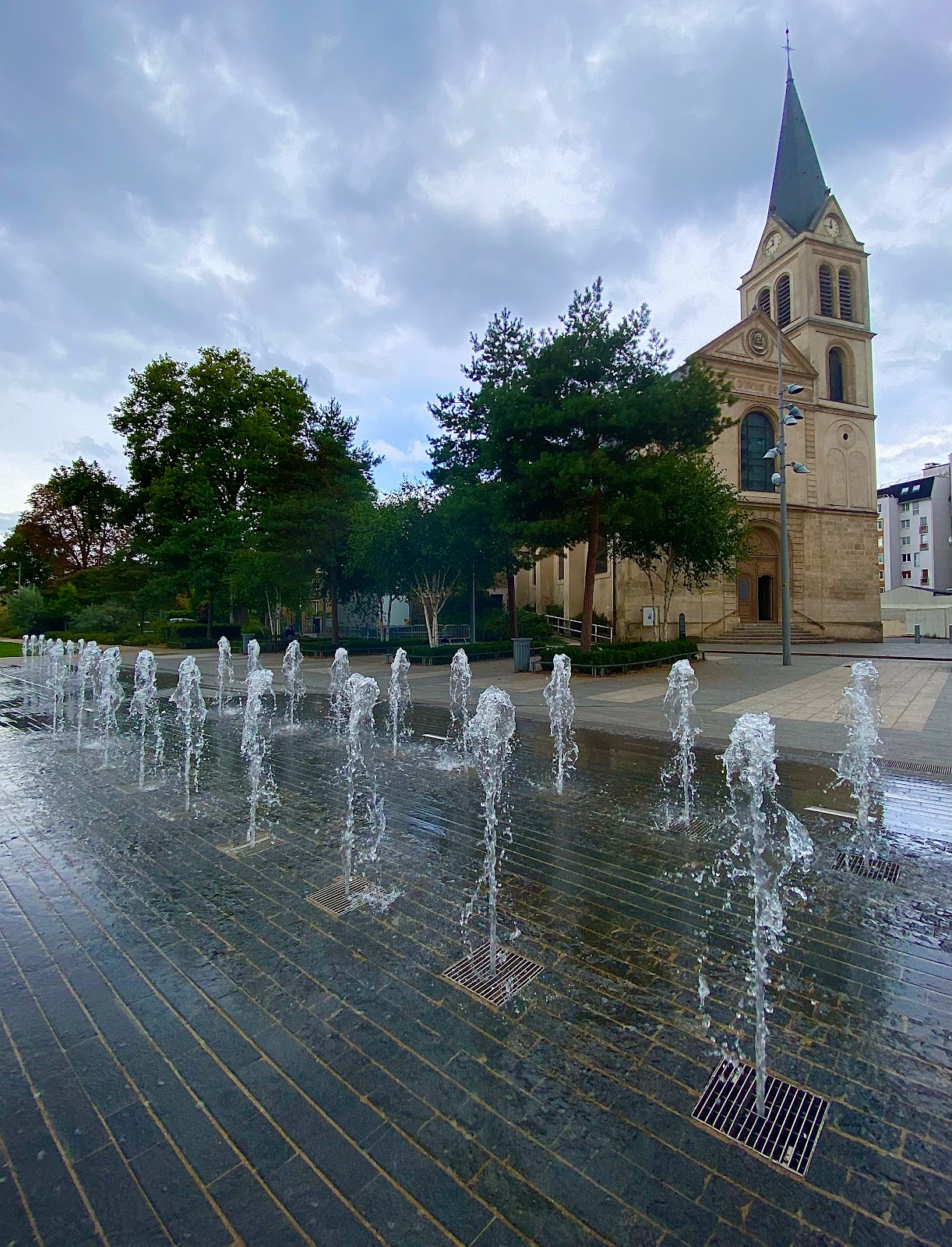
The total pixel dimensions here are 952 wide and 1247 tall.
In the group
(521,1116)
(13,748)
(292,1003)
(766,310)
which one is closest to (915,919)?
(521,1116)

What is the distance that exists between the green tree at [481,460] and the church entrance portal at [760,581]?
14904 mm

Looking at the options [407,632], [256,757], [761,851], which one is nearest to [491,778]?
[761,851]

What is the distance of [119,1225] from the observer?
1.82m

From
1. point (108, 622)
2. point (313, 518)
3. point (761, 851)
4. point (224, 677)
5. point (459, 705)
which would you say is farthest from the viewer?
point (108, 622)

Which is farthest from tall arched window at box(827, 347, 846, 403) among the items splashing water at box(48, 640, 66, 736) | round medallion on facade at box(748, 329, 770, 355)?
splashing water at box(48, 640, 66, 736)

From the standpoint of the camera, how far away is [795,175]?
118 feet

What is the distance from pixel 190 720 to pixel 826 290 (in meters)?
41.1

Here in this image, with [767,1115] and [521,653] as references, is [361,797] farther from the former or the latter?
[521,653]

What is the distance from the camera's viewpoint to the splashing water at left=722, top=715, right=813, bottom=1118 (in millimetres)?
2740

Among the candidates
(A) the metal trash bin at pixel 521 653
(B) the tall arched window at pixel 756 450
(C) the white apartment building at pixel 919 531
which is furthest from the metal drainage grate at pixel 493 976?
(C) the white apartment building at pixel 919 531

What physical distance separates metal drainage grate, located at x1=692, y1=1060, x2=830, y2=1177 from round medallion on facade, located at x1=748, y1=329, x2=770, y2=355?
36292 mm

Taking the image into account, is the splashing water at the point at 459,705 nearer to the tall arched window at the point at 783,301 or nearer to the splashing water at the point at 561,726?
the splashing water at the point at 561,726

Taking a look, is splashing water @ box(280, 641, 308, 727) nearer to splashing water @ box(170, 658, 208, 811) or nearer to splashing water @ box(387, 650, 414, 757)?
splashing water @ box(170, 658, 208, 811)

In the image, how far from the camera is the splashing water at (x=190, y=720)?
22.8 feet
